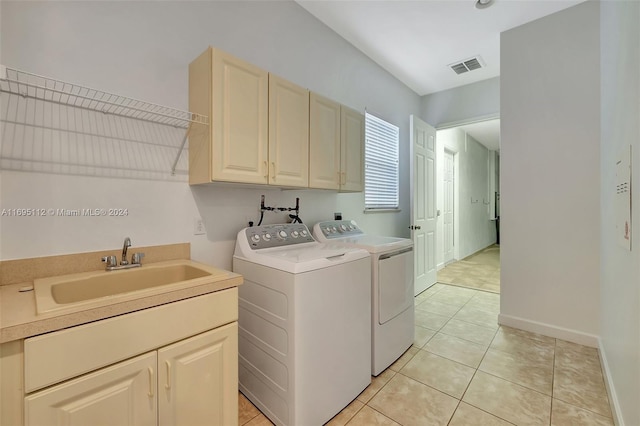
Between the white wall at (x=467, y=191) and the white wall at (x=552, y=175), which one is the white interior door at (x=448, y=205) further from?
the white wall at (x=552, y=175)

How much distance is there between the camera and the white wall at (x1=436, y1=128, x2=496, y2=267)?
5.00 meters

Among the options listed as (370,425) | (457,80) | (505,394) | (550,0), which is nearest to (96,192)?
(370,425)

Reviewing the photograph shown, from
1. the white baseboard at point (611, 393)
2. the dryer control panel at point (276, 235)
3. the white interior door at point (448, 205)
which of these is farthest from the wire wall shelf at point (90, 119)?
the white interior door at point (448, 205)

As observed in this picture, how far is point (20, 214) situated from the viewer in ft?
4.00

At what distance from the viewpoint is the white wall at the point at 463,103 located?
11.9 feet

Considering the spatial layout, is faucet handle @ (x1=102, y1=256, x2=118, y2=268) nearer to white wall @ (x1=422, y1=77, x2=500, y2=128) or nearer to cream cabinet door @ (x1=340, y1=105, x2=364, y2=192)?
cream cabinet door @ (x1=340, y1=105, x2=364, y2=192)

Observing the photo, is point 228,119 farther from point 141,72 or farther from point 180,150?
point 141,72

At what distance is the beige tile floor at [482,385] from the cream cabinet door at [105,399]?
0.75 metres

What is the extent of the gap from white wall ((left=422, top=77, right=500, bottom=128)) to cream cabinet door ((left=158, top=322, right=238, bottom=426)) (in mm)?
4020

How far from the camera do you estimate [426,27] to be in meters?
2.69

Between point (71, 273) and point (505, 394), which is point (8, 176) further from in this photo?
point (505, 394)

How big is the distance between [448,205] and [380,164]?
272cm

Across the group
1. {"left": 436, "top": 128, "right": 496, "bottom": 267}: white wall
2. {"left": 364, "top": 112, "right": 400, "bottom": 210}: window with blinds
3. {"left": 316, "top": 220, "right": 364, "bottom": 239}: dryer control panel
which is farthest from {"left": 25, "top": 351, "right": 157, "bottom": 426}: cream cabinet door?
{"left": 436, "top": 128, "right": 496, "bottom": 267}: white wall

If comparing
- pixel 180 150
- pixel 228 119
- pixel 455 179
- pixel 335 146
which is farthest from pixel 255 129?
pixel 455 179
